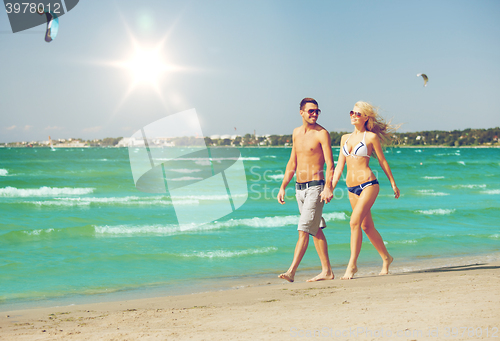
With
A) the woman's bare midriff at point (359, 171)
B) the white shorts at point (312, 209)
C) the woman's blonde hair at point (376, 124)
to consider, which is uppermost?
the woman's blonde hair at point (376, 124)

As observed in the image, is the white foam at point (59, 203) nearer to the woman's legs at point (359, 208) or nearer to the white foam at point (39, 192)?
the white foam at point (39, 192)

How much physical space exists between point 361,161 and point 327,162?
49 centimetres

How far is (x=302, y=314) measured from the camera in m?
3.96

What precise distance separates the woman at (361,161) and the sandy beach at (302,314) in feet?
2.69

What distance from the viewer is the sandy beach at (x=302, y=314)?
11.0ft

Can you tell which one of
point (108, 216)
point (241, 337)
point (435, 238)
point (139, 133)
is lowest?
point (435, 238)

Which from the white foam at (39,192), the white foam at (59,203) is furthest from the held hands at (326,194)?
the white foam at (39,192)

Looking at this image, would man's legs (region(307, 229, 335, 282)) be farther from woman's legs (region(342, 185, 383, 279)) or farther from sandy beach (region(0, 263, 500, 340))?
woman's legs (region(342, 185, 383, 279))

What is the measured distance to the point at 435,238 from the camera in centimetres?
1054

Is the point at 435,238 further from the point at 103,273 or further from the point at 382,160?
the point at 103,273

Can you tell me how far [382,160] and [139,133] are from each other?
6.09m

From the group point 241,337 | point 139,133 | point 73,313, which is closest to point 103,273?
point 73,313

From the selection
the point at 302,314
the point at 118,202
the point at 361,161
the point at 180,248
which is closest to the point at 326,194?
the point at 361,161

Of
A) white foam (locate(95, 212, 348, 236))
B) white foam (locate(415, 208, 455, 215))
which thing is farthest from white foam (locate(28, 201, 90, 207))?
white foam (locate(415, 208, 455, 215))
